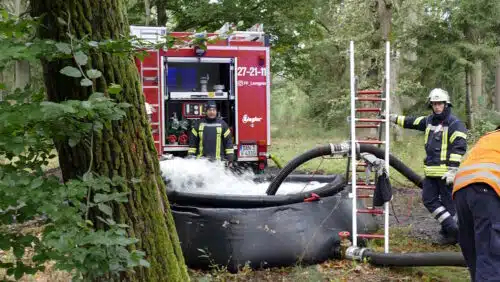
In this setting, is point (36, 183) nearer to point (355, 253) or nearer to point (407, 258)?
point (407, 258)

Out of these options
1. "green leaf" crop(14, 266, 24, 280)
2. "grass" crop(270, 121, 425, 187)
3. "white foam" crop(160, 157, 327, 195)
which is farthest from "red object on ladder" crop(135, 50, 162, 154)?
"green leaf" crop(14, 266, 24, 280)

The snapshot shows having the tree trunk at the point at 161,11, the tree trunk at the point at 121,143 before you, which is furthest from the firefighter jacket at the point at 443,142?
the tree trunk at the point at 161,11

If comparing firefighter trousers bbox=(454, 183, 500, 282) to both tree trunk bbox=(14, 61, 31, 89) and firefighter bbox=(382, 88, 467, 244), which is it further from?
firefighter bbox=(382, 88, 467, 244)

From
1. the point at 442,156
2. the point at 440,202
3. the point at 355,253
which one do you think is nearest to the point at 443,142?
the point at 442,156

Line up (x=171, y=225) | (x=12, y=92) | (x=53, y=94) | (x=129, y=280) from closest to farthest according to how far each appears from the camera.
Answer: (x=12, y=92) < (x=53, y=94) < (x=129, y=280) < (x=171, y=225)

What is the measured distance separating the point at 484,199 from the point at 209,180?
4245mm

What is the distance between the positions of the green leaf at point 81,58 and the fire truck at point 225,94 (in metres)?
7.44

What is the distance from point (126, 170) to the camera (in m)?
3.12

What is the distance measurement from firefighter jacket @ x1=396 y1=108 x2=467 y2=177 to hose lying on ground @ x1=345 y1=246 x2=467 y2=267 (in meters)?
1.47

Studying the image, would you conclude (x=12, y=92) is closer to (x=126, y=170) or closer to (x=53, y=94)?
(x=53, y=94)

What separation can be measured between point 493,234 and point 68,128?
2.41 meters

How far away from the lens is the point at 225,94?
10250mm

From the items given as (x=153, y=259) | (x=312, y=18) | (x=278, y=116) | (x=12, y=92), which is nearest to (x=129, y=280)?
(x=153, y=259)

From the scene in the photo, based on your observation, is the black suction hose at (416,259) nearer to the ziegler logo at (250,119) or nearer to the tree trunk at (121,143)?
the tree trunk at (121,143)
